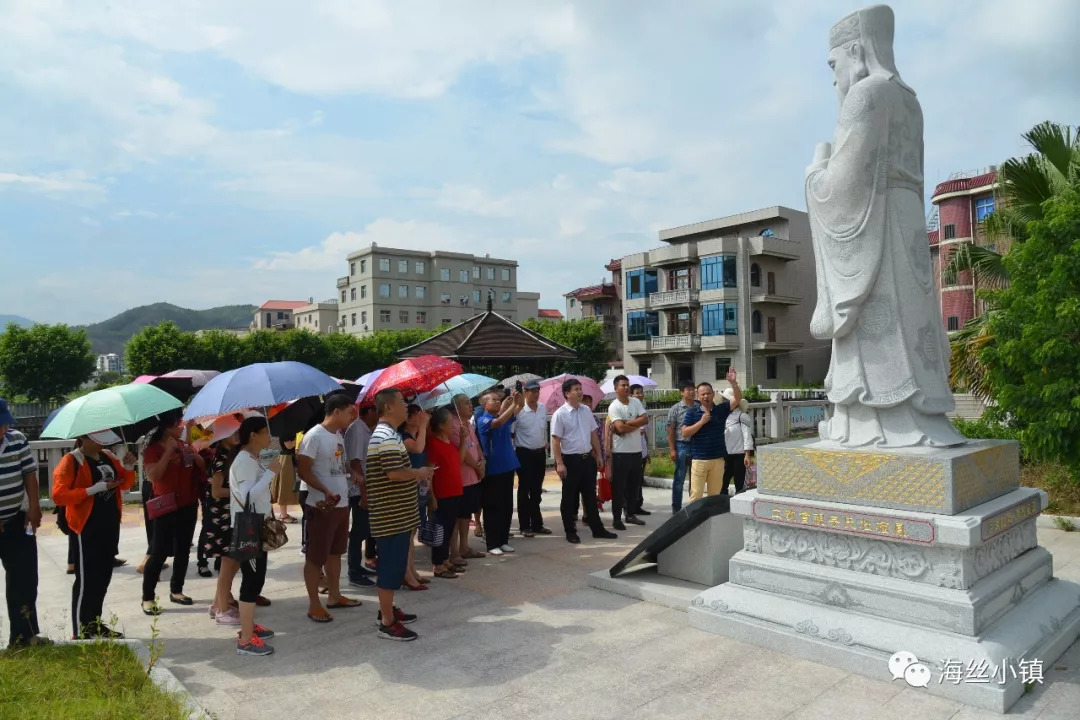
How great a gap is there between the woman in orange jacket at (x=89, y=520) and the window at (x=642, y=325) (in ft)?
135

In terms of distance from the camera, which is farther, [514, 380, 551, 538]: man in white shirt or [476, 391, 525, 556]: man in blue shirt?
[514, 380, 551, 538]: man in white shirt

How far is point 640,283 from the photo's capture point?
1785 inches

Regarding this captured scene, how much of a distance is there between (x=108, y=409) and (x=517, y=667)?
11.8 feet

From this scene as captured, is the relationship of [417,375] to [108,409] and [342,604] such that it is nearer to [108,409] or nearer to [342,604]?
[342,604]

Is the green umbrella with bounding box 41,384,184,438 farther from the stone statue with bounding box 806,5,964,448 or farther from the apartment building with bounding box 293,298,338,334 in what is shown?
the apartment building with bounding box 293,298,338,334

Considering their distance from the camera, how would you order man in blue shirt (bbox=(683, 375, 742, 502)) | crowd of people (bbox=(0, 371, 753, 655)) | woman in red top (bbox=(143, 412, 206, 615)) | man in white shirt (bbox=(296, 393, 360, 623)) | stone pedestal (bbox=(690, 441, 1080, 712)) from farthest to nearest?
man in blue shirt (bbox=(683, 375, 742, 502)) → woman in red top (bbox=(143, 412, 206, 615)) → man in white shirt (bbox=(296, 393, 360, 623)) → crowd of people (bbox=(0, 371, 753, 655)) → stone pedestal (bbox=(690, 441, 1080, 712))

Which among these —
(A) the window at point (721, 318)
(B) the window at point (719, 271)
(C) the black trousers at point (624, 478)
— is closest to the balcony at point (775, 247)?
(B) the window at point (719, 271)

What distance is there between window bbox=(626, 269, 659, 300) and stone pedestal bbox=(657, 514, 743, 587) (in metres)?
39.8

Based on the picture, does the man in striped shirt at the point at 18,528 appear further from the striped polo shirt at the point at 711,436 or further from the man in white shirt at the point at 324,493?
the striped polo shirt at the point at 711,436

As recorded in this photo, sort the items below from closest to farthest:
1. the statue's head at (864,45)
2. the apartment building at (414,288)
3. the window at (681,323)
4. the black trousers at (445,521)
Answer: the statue's head at (864,45) < the black trousers at (445,521) < the window at (681,323) < the apartment building at (414,288)

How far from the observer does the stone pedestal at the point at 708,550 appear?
5.65 metres

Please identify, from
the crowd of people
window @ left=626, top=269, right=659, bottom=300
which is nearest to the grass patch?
the crowd of people

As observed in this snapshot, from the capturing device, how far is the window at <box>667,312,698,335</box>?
1665 inches
